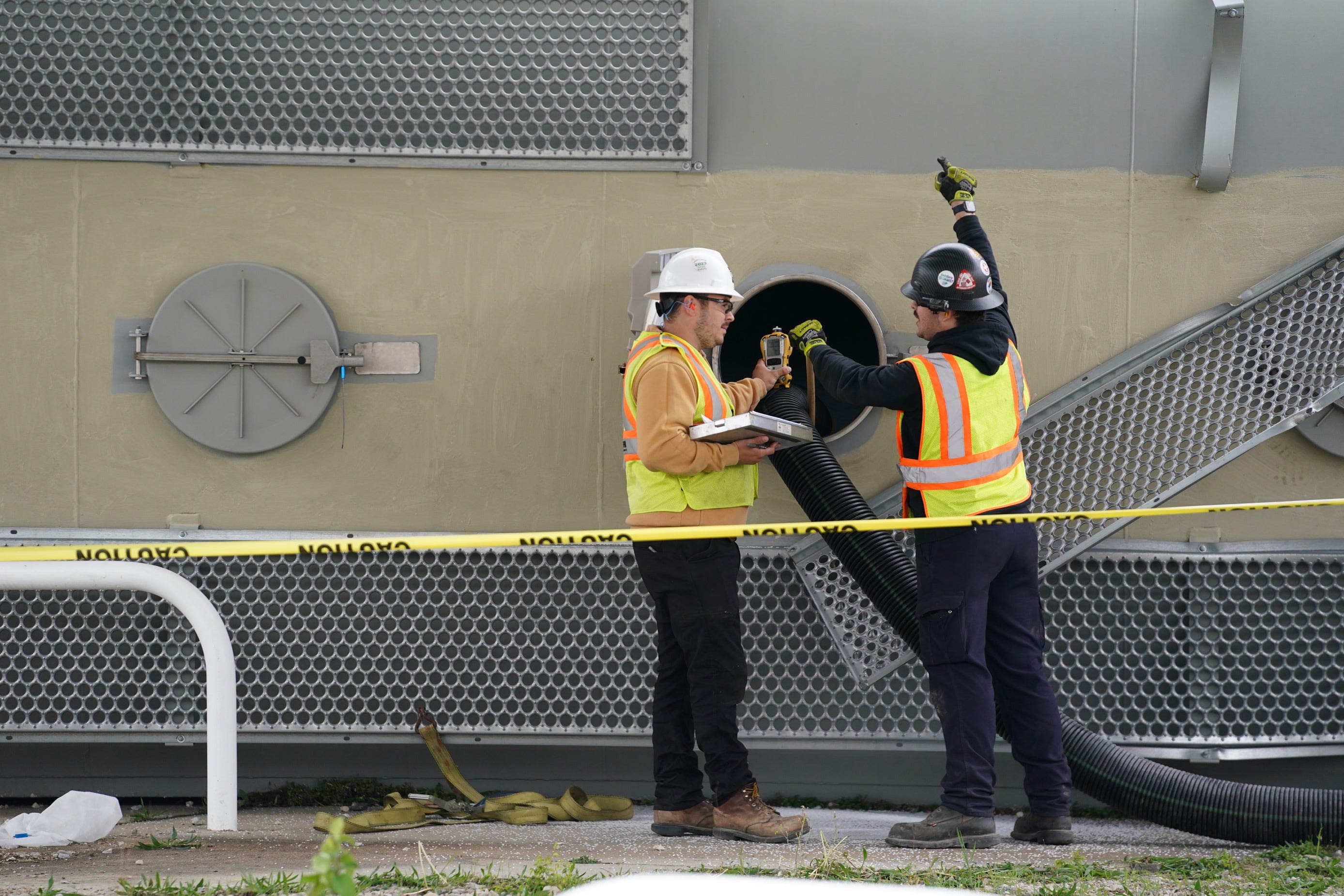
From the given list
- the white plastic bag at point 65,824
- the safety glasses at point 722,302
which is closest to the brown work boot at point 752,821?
the safety glasses at point 722,302

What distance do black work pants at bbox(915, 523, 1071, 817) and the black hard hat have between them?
0.70 meters

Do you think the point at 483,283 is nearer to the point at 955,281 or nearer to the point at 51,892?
the point at 955,281

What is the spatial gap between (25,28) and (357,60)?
46.2 inches

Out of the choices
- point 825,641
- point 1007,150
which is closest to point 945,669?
point 825,641

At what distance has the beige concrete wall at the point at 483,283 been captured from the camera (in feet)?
13.3

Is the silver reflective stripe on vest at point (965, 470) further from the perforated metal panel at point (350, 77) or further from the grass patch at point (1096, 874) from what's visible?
the perforated metal panel at point (350, 77)

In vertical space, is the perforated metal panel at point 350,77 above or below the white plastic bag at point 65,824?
above

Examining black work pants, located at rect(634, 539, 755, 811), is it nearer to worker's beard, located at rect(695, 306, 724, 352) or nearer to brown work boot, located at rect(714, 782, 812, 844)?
brown work boot, located at rect(714, 782, 812, 844)

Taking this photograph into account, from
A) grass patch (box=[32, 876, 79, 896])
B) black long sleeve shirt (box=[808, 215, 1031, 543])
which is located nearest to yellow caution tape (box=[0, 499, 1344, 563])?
black long sleeve shirt (box=[808, 215, 1031, 543])

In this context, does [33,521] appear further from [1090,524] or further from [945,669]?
[1090,524]

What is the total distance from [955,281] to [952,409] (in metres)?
0.41

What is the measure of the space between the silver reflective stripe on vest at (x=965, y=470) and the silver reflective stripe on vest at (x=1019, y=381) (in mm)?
112

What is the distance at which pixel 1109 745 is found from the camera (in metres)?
3.76

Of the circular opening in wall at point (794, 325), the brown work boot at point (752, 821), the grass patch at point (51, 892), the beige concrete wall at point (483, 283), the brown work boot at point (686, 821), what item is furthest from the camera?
the circular opening in wall at point (794, 325)
